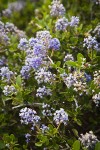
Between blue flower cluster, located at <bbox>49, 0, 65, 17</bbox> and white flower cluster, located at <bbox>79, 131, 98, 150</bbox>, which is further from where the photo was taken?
blue flower cluster, located at <bbox>49, 0, 65, 17</bbox>

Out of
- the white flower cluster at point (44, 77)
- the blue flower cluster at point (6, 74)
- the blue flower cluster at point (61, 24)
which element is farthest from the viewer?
the blue flower cluster at point (61, 24)

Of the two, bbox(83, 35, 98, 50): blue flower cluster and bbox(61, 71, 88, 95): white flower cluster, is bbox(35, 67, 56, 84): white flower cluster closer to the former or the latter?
bbox(61, 71, 88, 95): white flower cluster

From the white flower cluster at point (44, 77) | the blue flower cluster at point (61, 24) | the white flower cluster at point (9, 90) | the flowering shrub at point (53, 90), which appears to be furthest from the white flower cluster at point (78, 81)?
the blue flower cluster at point (61, 24)

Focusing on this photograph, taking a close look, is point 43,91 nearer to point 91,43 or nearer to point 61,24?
point 91,43

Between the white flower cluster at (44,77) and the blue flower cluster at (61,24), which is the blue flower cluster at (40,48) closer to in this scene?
the white flower cluster at (44,77)

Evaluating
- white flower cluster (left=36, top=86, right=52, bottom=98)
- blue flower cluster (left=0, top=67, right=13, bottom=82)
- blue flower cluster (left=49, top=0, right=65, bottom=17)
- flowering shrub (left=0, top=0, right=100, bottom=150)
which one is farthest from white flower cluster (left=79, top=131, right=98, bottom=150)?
blue flower cluster (left=49, top=0, right=65, bottom=17)

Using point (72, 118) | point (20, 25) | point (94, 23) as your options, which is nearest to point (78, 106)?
point (72, 118)

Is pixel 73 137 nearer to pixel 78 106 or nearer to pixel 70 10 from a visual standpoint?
pixel 78 106

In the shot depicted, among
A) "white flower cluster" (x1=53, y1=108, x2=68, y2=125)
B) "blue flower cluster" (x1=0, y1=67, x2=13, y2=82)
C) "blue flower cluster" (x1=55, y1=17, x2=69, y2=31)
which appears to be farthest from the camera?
"blue flower cluster" (x1=55, y1=17, x2=69, y2=31)
